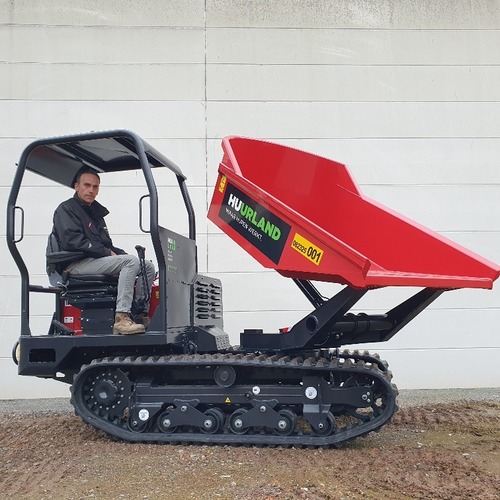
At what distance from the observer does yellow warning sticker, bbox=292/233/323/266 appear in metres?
4.36

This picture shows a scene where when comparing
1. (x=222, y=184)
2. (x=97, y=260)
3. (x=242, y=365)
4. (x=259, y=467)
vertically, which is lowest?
(x=259, y=467)

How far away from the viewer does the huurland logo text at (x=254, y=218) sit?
4.59 metres

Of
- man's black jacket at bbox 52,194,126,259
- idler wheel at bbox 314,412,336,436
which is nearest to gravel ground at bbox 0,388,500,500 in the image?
idler wheel at bbox 314,412,336,436

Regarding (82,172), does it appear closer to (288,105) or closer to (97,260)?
(97,260)

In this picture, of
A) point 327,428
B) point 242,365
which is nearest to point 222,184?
point 242,365

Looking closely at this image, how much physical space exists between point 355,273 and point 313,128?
4.25 meters

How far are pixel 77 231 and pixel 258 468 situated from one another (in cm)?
229

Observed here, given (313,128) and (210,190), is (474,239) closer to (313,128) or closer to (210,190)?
(313,128)

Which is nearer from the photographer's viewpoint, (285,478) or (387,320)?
(285,478)

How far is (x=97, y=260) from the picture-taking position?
16.3ft

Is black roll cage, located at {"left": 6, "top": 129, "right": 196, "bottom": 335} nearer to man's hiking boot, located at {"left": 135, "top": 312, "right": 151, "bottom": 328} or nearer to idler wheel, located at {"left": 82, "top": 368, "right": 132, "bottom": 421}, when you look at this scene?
man's hiking boot, located at {"left": 135, "top": 312, "right": 151, "bottom": 328}

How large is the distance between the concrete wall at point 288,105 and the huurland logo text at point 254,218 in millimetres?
2963

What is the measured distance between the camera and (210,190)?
7.88 meters

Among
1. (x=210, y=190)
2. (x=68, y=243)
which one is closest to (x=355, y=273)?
(x=68, y=243)
